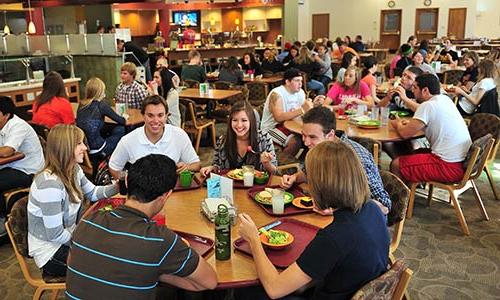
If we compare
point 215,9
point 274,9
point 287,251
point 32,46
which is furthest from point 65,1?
point 287,251

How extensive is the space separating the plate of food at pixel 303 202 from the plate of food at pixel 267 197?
0.03 meters

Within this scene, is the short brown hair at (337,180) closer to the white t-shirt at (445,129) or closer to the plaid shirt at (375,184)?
the plaid shirt at (375,184)

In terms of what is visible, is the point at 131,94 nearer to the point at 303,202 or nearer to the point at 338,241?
the point at 303,202

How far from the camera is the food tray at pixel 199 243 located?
202cm

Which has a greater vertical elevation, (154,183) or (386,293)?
(154,183)

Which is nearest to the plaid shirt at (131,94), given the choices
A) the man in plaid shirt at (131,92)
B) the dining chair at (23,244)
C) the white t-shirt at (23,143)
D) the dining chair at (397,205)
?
the man in plaid shirt at (131,92)

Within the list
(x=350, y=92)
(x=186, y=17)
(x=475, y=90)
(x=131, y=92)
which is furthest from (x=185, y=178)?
(x=186, y=17)

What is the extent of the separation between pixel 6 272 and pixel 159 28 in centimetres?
1404

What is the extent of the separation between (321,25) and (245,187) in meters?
18.8

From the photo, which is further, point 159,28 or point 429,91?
point 159,28

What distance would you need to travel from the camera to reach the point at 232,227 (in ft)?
7.44

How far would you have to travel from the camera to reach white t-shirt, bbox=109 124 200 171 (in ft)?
10.8

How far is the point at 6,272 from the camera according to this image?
344cm

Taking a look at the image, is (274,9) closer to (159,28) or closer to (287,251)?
(159,28)
